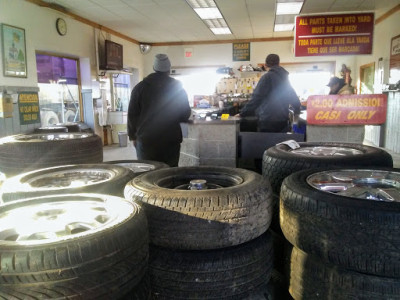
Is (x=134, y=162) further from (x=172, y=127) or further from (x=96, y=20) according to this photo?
(x=96, y=20)

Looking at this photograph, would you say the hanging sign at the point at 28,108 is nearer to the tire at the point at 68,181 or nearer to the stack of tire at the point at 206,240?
the tire at the point at 68,181

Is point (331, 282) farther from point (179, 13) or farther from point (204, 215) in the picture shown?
point (179, 13)

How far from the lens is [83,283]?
984 mm

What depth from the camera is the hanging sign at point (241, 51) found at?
11297 millimetres

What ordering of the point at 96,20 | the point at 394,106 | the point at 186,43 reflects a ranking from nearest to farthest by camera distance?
the point at 394,106 < the point at 96,20 < the point at 186,43

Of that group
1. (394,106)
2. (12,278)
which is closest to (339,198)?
(12,278)

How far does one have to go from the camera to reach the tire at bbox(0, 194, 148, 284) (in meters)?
0.94

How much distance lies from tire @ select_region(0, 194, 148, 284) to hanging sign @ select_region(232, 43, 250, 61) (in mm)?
10563

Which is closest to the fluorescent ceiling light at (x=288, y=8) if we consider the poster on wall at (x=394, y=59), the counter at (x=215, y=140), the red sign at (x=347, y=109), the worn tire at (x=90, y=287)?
the poster on wall at (x=394, y=59)

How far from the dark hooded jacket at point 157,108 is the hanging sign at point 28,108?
11.2ft

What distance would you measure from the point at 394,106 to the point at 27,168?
7572mm

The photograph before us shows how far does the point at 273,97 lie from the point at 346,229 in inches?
113

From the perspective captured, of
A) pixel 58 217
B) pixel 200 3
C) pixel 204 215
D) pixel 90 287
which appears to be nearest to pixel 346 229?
pixel 204 215

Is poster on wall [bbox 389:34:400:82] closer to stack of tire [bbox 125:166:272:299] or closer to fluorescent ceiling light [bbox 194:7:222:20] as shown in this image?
fluorescent ceiling light [bbox 194:7:222:20]
